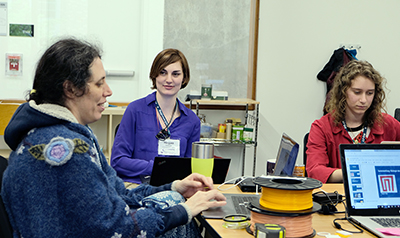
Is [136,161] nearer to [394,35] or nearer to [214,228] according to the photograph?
[214,228]

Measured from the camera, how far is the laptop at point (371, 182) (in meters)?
1.46

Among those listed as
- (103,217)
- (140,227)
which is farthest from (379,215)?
(103,217)

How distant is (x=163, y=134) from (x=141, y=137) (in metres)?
0.14

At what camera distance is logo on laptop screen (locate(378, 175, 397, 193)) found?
1483 millimetres

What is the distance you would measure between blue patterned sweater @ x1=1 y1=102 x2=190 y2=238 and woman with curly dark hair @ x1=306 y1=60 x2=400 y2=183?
148cm

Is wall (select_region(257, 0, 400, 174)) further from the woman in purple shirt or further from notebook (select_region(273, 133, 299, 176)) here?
notebook (select_region(273, 133, 299, 176))

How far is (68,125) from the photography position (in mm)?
1219

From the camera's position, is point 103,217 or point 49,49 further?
point 49,49

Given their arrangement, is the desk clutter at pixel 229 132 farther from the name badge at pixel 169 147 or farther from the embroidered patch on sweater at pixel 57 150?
the embroidered patch on sweater at pixel 57 150

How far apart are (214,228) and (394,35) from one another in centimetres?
423

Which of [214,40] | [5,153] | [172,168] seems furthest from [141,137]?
[214,40]

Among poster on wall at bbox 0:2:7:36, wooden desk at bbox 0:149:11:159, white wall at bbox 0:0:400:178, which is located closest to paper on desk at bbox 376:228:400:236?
white wall at bbox 0:0:400:178

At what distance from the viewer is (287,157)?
1.72m

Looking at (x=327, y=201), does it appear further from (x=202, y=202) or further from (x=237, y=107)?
(x=237, y=107)
